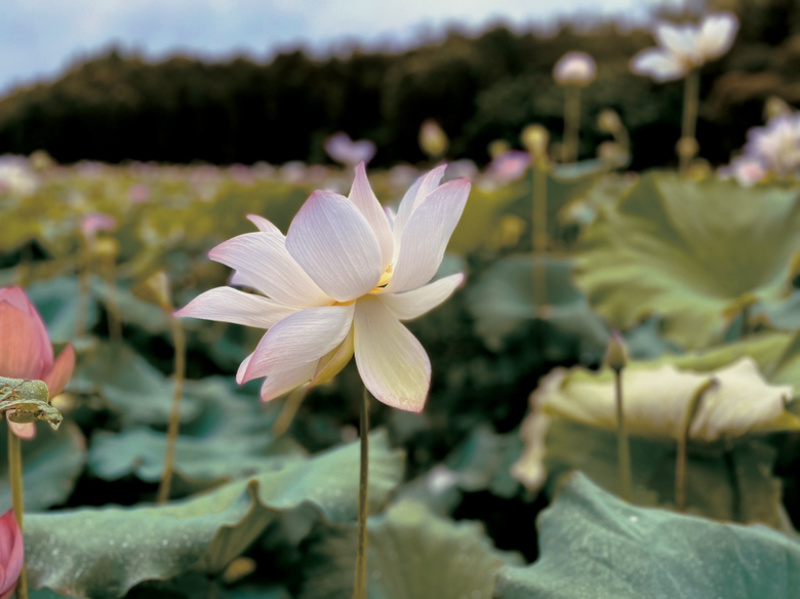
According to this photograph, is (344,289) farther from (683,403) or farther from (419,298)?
(683,403)

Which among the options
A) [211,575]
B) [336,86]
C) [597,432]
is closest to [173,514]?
[211,575]

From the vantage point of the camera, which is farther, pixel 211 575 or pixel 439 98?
pixel 439 98

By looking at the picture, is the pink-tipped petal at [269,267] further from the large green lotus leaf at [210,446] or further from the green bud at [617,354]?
the large green lotus leaf at [210,446]

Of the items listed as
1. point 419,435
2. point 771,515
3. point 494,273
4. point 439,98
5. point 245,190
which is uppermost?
point 439,98

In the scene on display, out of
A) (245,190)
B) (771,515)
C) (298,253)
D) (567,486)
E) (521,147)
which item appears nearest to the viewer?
(298,253)

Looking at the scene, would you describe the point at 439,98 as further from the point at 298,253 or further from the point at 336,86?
the point at 298,253

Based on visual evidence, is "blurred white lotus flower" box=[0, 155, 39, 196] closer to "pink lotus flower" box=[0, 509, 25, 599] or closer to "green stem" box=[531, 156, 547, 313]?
"green stem" box=[531, 156, 547, 313]

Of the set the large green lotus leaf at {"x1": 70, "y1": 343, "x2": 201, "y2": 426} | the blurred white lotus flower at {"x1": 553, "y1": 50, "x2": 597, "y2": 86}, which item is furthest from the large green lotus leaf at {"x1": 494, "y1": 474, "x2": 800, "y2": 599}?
the blurred white lotus flower at {"x1": 553, "y1": 50, "x2": 597, "y2": 86}
